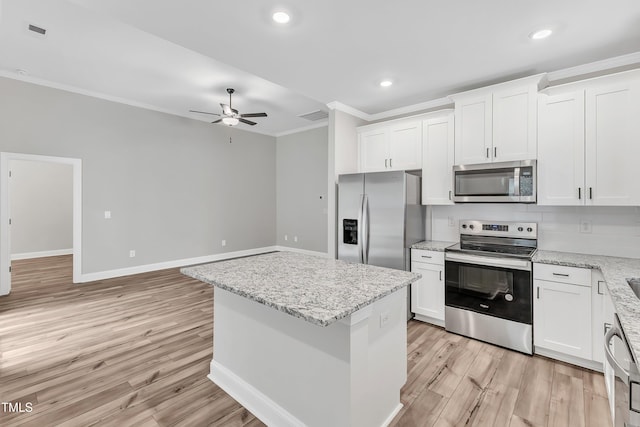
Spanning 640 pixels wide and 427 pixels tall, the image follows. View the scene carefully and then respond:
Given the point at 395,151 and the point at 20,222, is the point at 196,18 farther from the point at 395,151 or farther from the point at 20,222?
the point at 20,222

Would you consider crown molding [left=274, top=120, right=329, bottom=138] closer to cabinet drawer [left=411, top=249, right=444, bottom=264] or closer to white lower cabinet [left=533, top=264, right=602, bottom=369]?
cabinet drawer [left=411, top=249, right=444, bottom=264]

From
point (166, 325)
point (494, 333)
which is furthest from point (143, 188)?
point (494, 333)

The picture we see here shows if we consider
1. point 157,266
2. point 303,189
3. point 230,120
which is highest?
point 230,120

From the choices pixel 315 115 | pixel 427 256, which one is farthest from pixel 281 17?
pixel 315 115

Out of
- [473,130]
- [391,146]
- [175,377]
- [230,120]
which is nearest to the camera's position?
[175,377]

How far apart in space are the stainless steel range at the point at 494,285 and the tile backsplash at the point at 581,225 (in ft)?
0.42

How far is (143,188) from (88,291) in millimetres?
1911

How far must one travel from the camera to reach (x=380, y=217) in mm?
3445

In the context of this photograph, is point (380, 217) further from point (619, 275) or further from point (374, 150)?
point (619, 275)

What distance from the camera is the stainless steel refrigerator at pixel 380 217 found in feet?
10.8

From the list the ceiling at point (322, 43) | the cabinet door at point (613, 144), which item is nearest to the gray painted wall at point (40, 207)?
the ceiling at point (322, 43)

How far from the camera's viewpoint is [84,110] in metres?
4.61

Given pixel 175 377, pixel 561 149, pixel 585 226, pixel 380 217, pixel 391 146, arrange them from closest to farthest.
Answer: pixel 175 377, pixel 561 149, pixel 585 226, pixel 380 217, pixel 391 146

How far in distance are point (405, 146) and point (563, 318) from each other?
7.82 feet
